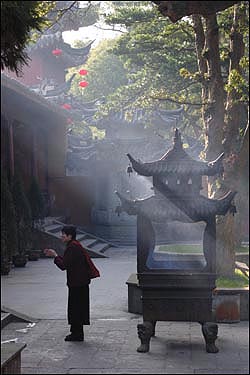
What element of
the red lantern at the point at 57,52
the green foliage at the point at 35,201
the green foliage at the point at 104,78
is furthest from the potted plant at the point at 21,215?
the green foliage at the point at 104,78

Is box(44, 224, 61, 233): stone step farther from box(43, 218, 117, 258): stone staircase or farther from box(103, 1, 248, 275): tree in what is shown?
box(103, 1, 248, 275): tree

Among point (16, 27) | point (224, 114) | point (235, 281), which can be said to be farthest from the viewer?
point (224, 114)

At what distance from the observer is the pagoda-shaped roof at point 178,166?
8.93m

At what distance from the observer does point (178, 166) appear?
898cm

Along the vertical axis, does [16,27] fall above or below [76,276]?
above

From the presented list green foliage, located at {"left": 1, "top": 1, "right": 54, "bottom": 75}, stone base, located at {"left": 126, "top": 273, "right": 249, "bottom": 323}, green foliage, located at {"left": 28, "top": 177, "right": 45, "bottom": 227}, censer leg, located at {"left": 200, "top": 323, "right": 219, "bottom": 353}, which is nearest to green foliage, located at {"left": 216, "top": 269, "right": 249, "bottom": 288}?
stone base, located at {"left": 126, "top": 273, "right": 249, "bottom": 323}

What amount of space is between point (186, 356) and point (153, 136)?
20535 millimetres

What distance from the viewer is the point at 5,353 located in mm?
5293

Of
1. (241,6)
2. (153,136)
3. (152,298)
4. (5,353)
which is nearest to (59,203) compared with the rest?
(153,136)

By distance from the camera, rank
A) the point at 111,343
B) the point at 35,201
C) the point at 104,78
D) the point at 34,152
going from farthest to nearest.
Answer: the point at 104,78 < the point at 34,152 < the point at 35,201 < the point at 111,343

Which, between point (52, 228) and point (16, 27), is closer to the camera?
point (16, 27)

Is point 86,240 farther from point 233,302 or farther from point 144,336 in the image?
point 144,336

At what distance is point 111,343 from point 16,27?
4915 millimetres

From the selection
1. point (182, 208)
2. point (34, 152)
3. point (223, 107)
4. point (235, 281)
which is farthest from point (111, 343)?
point (34, 152)
